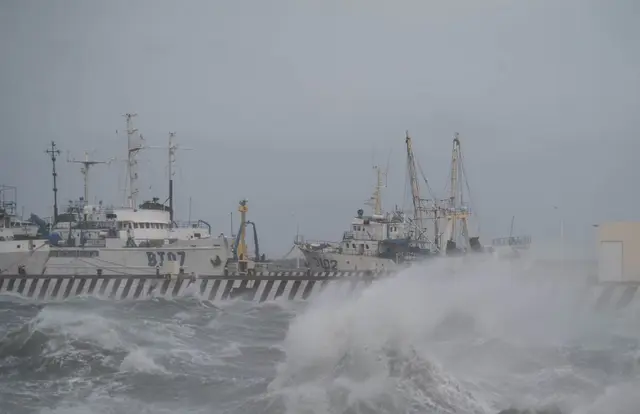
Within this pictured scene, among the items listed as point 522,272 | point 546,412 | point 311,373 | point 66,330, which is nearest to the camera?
point 546,412

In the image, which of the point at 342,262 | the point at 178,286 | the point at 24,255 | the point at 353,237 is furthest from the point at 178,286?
the point at 353,237

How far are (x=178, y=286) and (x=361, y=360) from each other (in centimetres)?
2650

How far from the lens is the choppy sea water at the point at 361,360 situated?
521 inches

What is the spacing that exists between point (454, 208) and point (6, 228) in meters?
32.9

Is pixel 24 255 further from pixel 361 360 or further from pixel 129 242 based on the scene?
pixel 361 360

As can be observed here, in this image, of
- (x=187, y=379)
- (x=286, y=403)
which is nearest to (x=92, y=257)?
(x=187, y=379)

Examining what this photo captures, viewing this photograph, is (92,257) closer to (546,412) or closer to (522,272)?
(522,272)

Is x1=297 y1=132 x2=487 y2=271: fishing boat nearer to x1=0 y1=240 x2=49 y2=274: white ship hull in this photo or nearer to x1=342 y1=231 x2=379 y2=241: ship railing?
x1=342 y1=231 x2=379 y2=241: ship railing

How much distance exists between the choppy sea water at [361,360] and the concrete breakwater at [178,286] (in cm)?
1383

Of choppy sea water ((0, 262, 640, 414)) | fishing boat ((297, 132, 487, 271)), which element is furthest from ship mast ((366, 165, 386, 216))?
choppy sea water ((0, 262, 640, 414))

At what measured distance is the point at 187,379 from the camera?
52.7ft

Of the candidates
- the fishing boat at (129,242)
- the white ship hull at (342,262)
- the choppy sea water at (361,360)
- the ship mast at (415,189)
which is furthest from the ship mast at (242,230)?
the choppy sea water at (361,360)

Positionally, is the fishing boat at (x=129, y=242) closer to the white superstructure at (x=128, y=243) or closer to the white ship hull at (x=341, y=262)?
the white superstructure at (x=128, y=243)

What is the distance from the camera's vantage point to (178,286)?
39.3 metres
